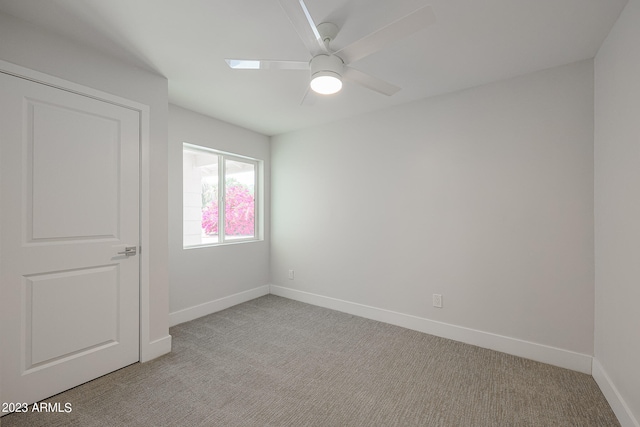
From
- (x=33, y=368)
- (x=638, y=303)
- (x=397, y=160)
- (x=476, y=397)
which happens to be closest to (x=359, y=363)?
(x=476, y=397)

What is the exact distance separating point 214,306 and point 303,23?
321 cm

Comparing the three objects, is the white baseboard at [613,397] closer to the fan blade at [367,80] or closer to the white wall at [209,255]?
the fan blade at [367,80]

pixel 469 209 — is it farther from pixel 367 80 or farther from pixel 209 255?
pixel 209 255

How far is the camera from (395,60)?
7.17 ft

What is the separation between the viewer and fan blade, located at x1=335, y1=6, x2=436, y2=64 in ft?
4.02

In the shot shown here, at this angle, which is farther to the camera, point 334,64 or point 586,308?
point 586,308

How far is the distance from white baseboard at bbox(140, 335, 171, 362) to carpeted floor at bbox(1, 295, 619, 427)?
2.4 inches

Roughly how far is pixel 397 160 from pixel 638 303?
212 cm

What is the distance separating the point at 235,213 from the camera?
13.0ft

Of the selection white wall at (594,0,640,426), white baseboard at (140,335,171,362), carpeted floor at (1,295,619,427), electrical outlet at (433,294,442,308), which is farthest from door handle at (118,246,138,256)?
white wall at (594,0,640,426)

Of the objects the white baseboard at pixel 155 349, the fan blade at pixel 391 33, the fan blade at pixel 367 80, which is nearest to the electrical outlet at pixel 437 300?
the fan blade at pixel 367 80

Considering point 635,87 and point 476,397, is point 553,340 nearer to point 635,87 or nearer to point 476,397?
point 476,397

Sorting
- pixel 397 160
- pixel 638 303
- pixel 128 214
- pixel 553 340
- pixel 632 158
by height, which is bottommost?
pixel 553 340

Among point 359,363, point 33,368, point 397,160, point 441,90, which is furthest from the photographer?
point 397,160
